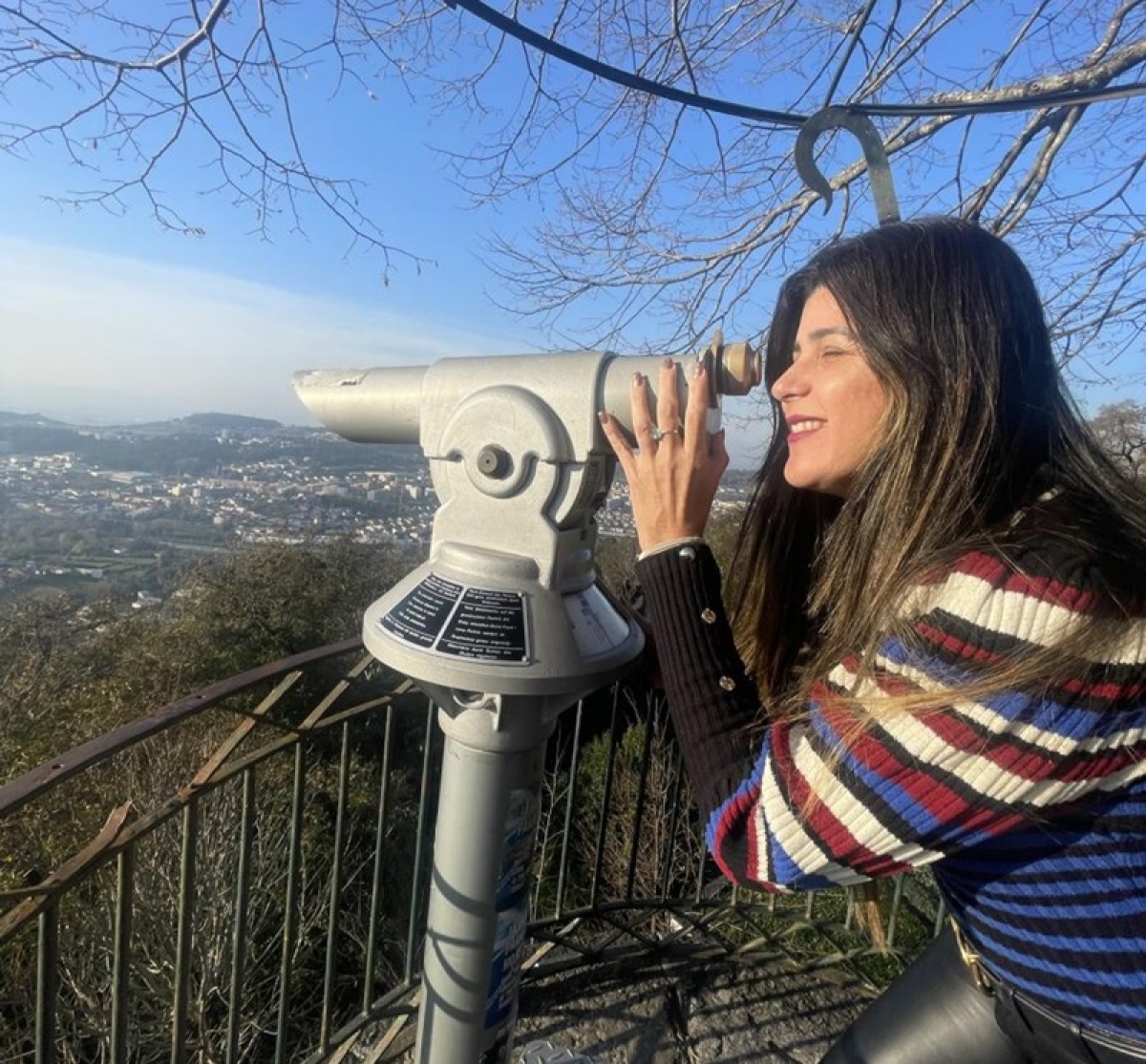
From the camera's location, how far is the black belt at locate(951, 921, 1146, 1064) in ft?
3.52

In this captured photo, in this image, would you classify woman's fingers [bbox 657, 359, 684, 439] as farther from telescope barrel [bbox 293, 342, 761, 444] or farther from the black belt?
the black belt

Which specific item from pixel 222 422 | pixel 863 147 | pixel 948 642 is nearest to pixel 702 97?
pixel 863 147

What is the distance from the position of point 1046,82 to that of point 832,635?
3273 millimetres

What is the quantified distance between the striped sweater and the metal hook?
2.91ft

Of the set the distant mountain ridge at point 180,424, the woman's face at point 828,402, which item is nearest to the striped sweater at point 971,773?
the woman's face at point 828,402

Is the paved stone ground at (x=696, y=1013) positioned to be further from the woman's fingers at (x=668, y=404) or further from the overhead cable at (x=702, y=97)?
the overhead cable at (x=702, y=97)

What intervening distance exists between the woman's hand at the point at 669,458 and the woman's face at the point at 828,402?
0.13 metres

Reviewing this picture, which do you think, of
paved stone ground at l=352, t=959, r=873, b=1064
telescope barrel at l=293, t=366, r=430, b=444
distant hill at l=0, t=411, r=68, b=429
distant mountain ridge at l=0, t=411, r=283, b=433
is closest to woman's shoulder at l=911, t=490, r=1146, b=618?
telescope barrel at l=293, t=366, r=430, b=444

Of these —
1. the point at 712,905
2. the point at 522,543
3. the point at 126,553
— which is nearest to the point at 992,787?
the point at 522,543

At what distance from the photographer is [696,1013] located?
89.6 inches

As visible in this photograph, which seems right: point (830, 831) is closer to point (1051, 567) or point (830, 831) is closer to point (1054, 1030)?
point (1051, 567)

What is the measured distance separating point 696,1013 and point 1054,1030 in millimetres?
1302

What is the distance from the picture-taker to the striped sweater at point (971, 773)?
0.89 metres

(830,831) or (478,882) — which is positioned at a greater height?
(830,831)
